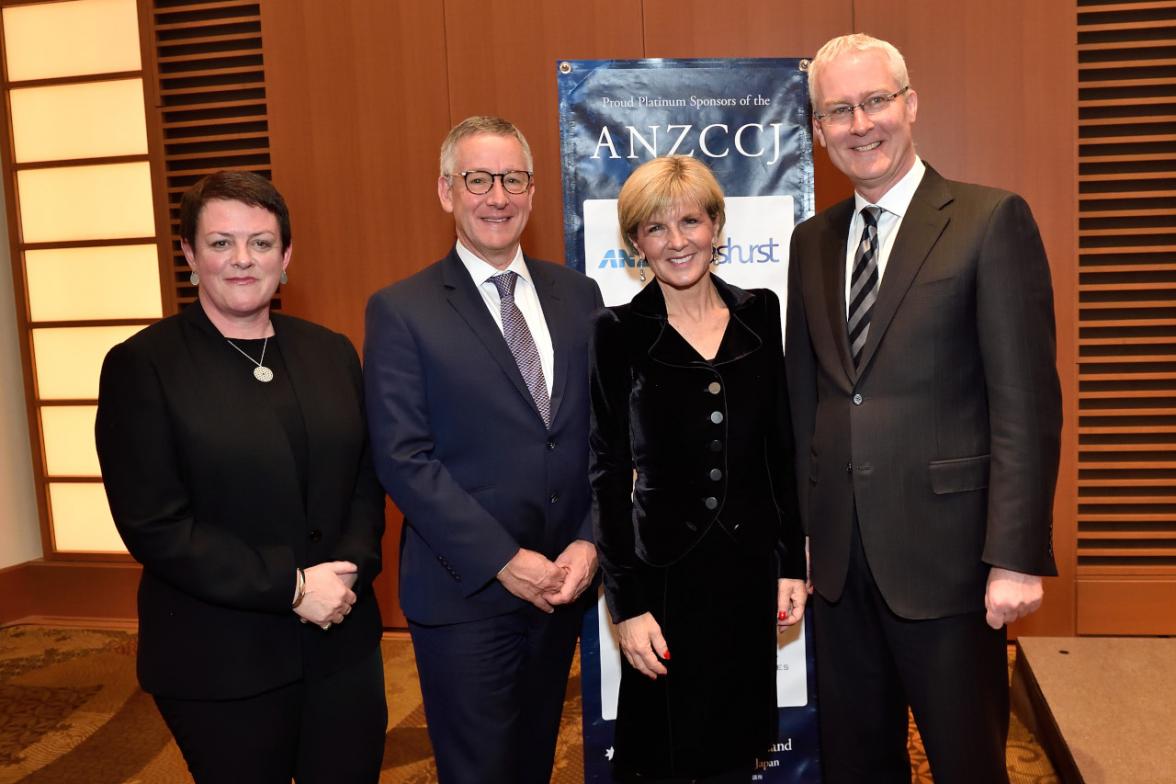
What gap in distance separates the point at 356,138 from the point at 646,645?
10.4 feet

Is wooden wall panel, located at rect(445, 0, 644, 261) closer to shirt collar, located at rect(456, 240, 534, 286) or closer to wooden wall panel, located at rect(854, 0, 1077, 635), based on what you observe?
wooden wall panel, located at rect(854, 0, 1077, 635)

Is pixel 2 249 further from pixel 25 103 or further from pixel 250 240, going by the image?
pixel 250 240

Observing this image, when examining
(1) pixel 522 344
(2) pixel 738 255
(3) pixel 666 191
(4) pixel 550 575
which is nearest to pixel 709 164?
(2) pixel 738 255

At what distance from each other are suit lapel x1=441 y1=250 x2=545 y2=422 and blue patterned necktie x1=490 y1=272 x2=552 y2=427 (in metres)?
0.02

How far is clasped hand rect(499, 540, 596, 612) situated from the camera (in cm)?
201

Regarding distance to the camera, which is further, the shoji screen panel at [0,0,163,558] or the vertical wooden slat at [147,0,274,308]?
the shoji screen panel at [0,0,163,558]

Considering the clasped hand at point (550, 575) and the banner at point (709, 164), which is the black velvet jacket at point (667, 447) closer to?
the clasped hand at point (550, 575)

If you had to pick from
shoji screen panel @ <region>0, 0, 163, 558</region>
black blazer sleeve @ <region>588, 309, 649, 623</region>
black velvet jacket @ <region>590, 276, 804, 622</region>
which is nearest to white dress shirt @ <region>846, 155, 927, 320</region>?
black velvet jacket @ <region>590, 276, 804, 622</region>

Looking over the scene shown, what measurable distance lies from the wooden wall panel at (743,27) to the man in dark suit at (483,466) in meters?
2.16

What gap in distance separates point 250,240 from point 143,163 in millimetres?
3602

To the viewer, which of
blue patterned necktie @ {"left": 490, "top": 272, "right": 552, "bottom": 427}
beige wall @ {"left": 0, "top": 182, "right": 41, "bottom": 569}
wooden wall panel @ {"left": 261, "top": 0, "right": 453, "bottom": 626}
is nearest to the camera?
blue patterned necktie @ {"left": 490, "top": 272, "right": 552, "bottom": 427}

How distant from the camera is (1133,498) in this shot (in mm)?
4039

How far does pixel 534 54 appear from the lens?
410 centimetres

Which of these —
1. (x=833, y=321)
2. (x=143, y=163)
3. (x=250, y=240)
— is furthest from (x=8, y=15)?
(x=833, y=321)
